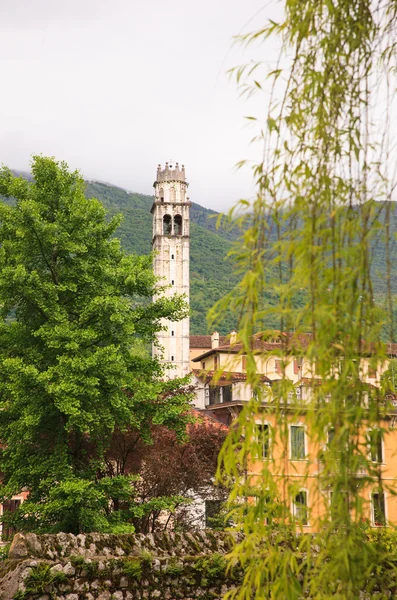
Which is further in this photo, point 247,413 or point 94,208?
point 94,208

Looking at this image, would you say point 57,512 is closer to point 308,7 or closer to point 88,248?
point 88,248

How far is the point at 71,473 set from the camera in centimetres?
1777

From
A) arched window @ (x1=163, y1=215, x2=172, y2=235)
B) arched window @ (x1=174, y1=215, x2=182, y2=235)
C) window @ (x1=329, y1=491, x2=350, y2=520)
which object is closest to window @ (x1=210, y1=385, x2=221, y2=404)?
window @ (x1=329, y1=491, x2=350, y2=520)

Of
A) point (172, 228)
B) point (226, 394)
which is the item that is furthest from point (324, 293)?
point (172, 228)

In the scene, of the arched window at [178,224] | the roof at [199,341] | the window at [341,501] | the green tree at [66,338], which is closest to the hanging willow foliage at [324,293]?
the window at [341,501]

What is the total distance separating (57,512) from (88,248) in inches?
257

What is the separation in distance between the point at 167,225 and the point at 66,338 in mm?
69342

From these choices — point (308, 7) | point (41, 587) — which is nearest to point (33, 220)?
point (41, 587)

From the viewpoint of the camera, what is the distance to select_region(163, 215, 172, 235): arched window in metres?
86.1

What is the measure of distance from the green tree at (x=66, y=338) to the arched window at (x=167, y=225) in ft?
216

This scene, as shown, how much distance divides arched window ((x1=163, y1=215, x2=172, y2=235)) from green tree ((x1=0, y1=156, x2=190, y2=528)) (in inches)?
2587

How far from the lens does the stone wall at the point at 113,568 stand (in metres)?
8.77

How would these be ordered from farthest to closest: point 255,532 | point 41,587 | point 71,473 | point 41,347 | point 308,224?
point 41,347 → point 71,473 → point 41,587 → point 255,532 → point 308,224

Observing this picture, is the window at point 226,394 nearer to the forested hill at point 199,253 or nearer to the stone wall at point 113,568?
the stone wall at point 113,568
